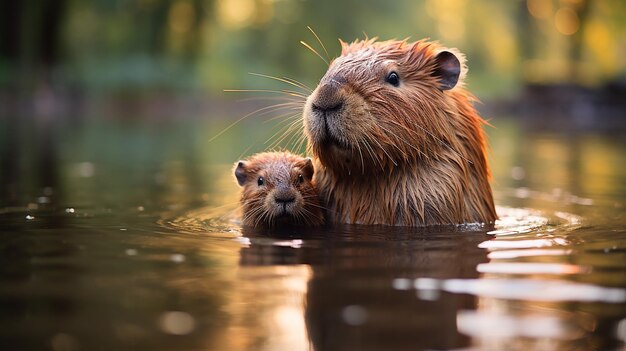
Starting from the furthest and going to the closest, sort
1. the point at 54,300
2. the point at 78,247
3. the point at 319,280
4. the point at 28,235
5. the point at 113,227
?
→ the point at 113,227, the point at 28,235, the point at 78,247, the point at 319,280, the point at 54,300

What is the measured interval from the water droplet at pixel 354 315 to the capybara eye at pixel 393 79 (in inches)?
97.3

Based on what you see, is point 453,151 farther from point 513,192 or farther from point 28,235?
point 513,192

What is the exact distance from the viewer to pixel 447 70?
18.7 ft

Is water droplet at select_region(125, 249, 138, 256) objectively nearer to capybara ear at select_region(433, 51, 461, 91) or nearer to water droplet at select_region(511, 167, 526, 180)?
capybara ear at select_region(433, 51, 461, 91)

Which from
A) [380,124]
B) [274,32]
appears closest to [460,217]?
[380,124]

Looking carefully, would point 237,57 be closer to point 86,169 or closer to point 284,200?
point 86,169

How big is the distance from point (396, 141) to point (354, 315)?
2.32 metres

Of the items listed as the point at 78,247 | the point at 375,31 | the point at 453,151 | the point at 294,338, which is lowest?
the point at 294,338

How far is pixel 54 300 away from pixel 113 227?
2159mm

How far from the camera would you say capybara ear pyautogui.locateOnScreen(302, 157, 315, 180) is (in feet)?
19.9

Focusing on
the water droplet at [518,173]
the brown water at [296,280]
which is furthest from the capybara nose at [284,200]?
the water droplet at [518,173]

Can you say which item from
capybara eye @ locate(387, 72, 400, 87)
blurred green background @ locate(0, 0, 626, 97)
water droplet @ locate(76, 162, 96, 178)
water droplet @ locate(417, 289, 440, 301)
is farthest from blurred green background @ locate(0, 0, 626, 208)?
water droplet @ locate(417, 289, 440, 301)

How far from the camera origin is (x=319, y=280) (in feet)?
12.4

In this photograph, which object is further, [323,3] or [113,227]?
[323,3]
